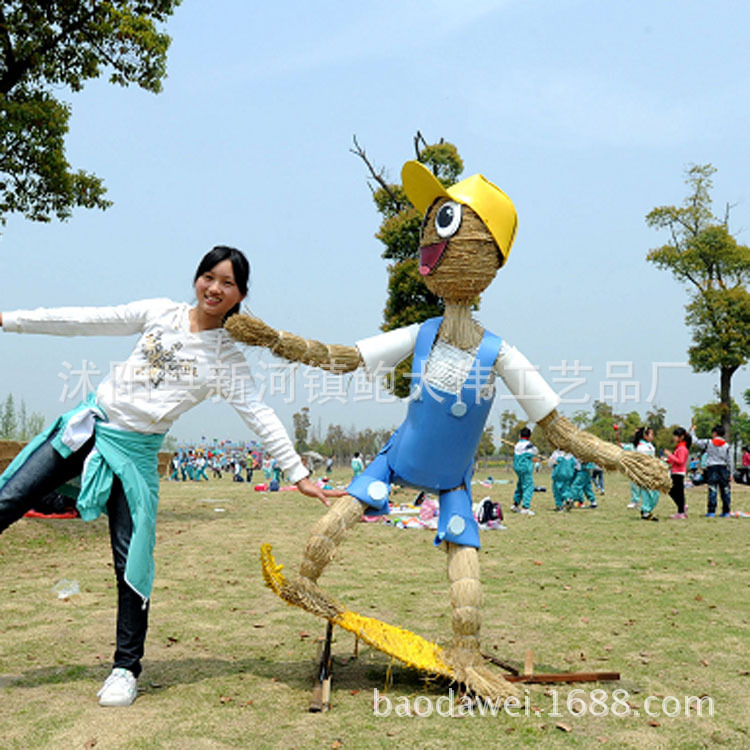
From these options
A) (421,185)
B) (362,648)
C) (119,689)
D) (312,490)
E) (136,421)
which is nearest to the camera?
(119,689)

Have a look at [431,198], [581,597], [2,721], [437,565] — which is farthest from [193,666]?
[437,565]

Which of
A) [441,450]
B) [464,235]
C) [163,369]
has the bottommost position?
[441,450]

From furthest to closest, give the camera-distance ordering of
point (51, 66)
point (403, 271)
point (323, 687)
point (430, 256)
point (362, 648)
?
point (403, 271), point (51, 66), point (362, 648), point (430, 256), point (323, 687)

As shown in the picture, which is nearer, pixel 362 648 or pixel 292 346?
pixel 292 346

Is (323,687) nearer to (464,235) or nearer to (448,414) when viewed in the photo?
(448,414)

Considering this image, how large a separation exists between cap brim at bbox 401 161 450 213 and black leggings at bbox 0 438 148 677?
2268 millimetres

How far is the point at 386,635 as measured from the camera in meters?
3.86

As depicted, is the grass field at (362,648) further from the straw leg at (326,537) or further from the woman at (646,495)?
the woman at (646,495)

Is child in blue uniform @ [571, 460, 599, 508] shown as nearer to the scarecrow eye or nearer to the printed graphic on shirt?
the scarecrow eye

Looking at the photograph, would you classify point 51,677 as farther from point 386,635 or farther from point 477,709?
point 477,709

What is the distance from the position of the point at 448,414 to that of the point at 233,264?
1409 mm

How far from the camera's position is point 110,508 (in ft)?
12.2

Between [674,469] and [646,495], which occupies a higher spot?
[674,469]

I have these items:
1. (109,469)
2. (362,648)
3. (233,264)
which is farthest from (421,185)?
(362,648)
